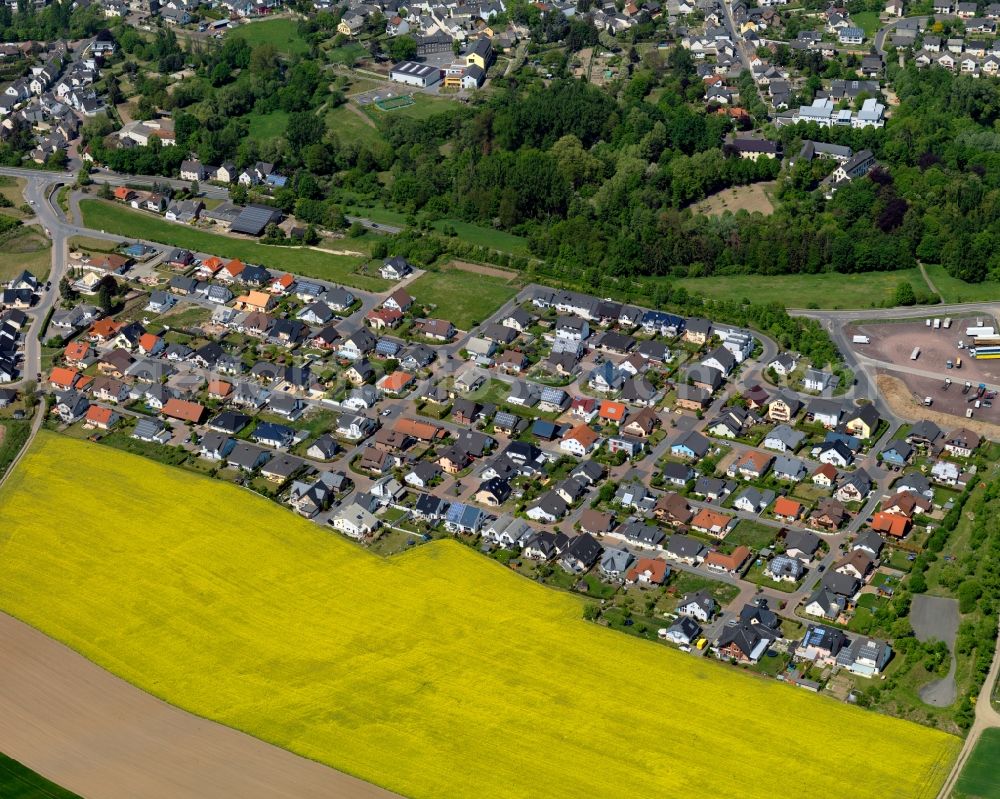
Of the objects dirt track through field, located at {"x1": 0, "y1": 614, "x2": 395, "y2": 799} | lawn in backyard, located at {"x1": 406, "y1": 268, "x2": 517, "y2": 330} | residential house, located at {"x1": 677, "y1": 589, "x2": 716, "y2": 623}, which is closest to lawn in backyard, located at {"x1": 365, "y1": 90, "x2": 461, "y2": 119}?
lawn in backyard, located at {"x1": 406, "y1": 268, "x2": 517, "y2": 330}

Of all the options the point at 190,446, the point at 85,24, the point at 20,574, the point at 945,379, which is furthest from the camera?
the point at 85,24

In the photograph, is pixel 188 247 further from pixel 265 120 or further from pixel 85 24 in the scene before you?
pixel 85 24

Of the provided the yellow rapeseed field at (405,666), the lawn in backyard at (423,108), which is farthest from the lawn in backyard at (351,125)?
the yellow rapeseed field at (405,666)

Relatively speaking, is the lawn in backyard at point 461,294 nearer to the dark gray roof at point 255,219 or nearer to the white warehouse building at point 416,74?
the dark gray roof at point 255,219

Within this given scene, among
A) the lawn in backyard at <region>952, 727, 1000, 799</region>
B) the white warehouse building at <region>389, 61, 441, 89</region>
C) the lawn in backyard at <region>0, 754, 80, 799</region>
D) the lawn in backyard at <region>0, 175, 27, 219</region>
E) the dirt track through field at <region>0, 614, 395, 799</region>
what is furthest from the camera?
the white warehouse building at <region>389, 61, 441, 89</region>

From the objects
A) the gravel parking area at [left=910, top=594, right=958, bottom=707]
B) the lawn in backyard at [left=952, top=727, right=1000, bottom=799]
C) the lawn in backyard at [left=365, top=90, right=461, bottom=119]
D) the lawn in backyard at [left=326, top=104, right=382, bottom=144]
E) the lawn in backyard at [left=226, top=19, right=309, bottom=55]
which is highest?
the lawn in backyard at [left=952, top=727, right=1000, bottom=799]

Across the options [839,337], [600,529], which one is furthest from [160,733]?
[839,337]

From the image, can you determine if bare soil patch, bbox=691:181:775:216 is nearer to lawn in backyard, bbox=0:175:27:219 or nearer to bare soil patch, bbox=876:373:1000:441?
bare soil patch, bbox=876:373:1000:441
